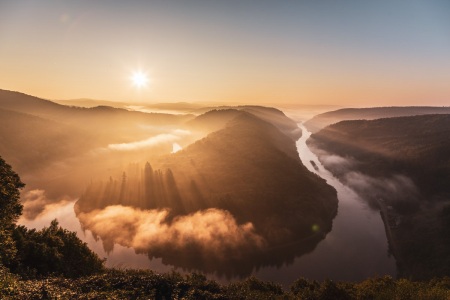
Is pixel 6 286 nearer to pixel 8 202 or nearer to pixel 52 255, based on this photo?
pixel 52 255

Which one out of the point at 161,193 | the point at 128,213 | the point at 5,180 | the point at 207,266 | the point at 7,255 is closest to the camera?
the point at 7,255

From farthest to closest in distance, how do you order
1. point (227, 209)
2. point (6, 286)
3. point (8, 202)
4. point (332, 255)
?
point (227, 209)
point (332, 255)
point (8, 202)
point (6, 286)

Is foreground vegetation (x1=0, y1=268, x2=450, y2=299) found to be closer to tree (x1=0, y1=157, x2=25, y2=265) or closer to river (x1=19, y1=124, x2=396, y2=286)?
tree (x1=0, y1=157, x2=25, y2=265)

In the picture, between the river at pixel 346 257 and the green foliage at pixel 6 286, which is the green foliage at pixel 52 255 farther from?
the river at pixel 346 257

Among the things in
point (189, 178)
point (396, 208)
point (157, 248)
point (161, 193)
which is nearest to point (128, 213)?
point (161, 193)

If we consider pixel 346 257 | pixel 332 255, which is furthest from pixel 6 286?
pixel 346 257

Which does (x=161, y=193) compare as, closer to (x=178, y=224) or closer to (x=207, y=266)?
(x=178, y=224)
